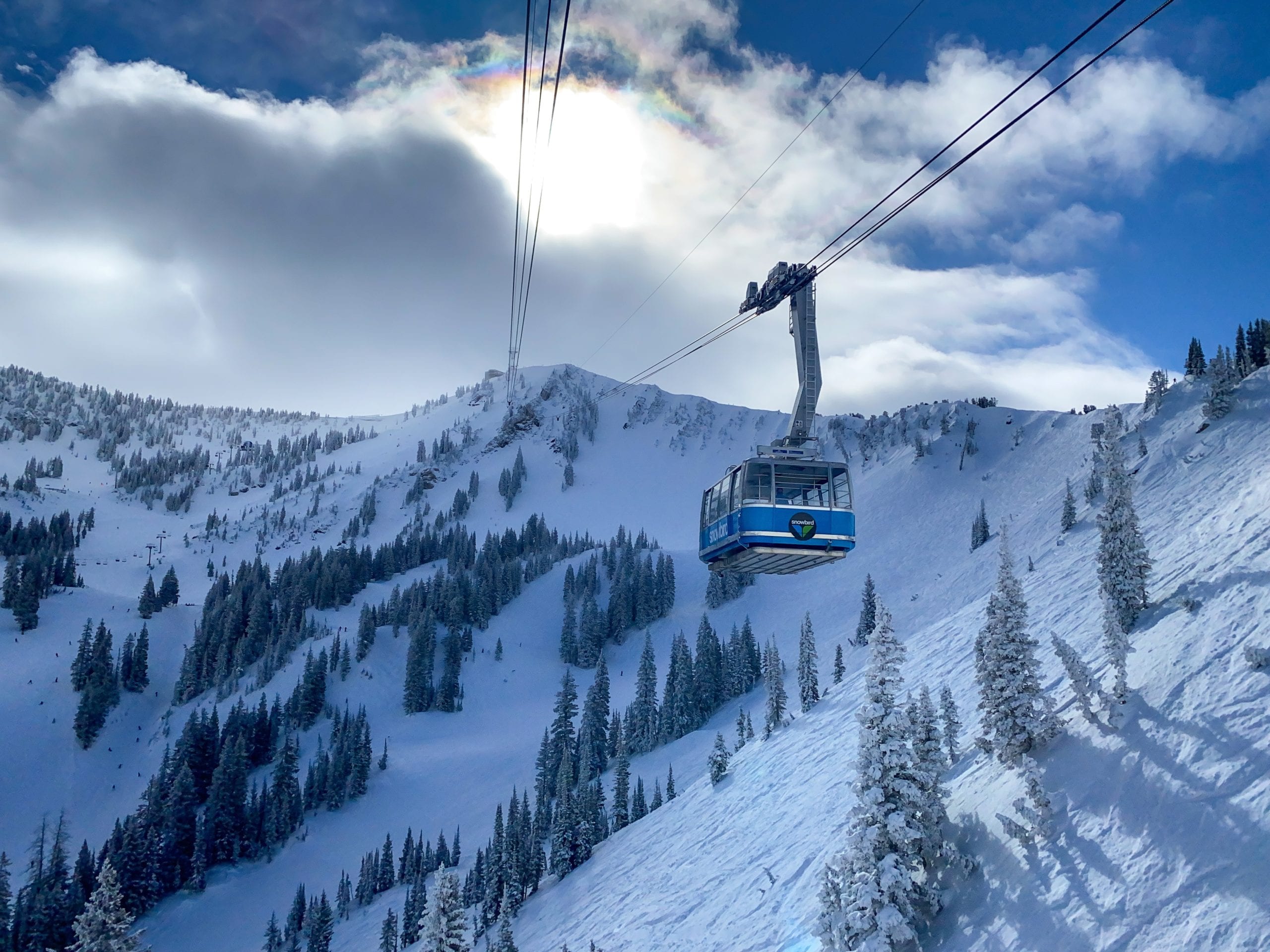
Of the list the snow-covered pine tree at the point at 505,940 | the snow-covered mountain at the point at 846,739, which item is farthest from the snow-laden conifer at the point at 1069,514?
the snow-covered pine tree at the point at 505,940

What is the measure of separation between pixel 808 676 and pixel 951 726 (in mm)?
42137

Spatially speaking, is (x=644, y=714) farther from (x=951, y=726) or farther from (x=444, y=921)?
(x=444, y=921)

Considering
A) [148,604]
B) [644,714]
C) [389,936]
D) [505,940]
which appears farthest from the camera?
[148,604]

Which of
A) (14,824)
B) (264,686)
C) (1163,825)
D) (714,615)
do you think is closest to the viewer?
(1163,825)

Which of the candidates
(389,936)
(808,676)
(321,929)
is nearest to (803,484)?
(389,936)

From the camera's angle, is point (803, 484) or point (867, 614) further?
point (867, 614)

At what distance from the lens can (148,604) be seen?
157 m

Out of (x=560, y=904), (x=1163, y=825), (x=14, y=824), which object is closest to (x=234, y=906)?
(x=14, y=824)

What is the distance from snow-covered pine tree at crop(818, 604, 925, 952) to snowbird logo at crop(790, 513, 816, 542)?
1036cm

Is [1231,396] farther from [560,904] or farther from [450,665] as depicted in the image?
[450,665]

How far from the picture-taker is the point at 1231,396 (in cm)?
9362

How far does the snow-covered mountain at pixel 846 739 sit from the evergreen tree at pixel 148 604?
2.22m

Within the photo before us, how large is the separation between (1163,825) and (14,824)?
127065 mm

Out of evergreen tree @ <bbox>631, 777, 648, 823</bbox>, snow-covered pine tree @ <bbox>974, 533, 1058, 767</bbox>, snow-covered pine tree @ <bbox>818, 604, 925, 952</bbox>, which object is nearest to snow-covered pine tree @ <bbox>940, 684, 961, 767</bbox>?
snow-covered pine tree @ <bbox>974, 533, 1058, 767</bbox>
